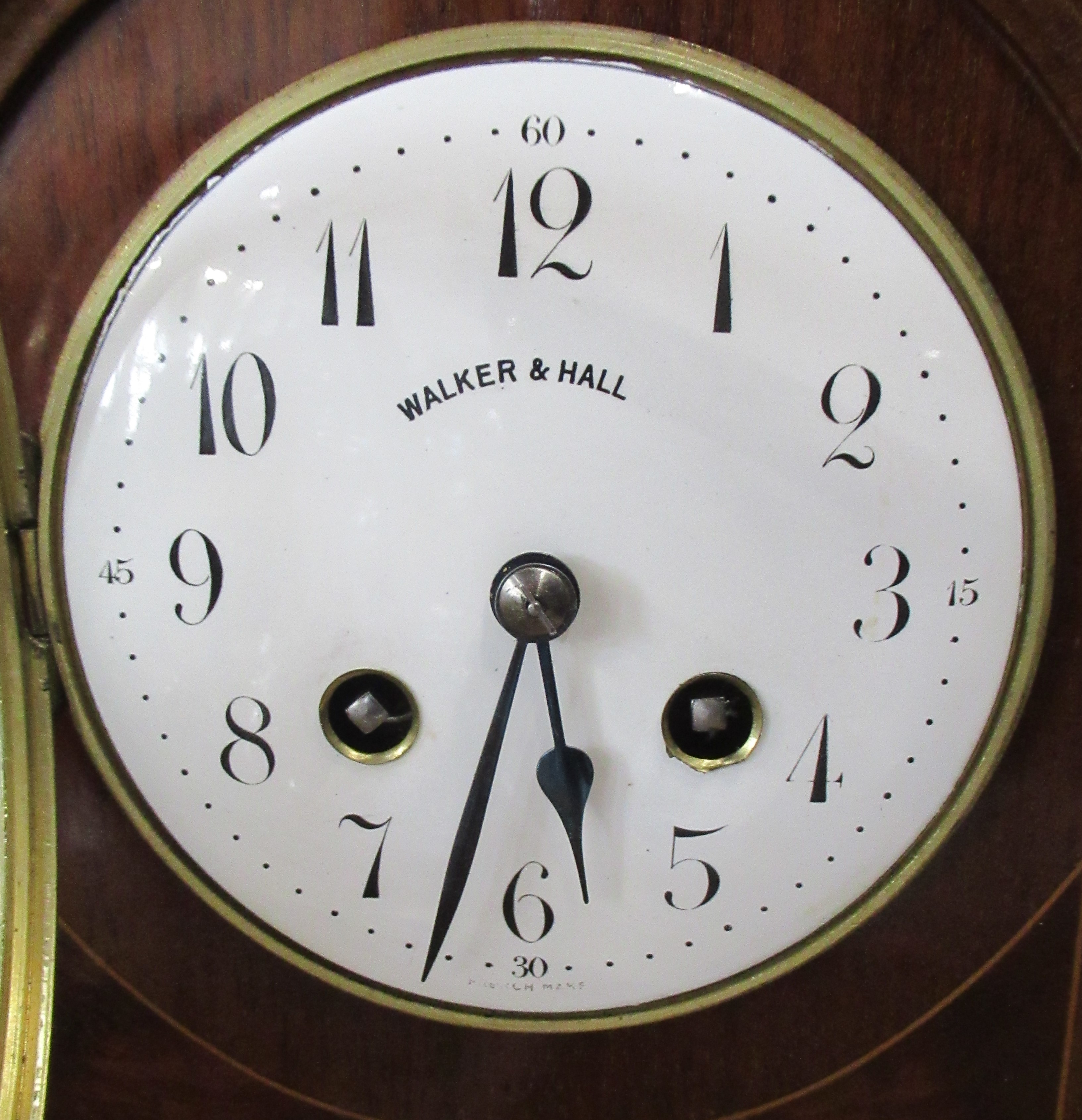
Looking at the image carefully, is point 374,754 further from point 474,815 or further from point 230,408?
point 230,408

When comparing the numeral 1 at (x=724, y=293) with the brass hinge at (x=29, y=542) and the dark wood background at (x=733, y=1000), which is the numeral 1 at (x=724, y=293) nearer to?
the dark wood background at (x=733, y=1000)

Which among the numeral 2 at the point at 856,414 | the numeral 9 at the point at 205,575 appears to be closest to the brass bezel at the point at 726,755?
the numeral 2 at the point at 856,414

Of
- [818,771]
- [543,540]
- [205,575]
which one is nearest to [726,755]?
[818,771]

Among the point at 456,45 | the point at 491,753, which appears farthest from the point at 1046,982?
the point at 456,45

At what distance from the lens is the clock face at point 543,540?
47cm

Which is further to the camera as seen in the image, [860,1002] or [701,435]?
[860,1002]

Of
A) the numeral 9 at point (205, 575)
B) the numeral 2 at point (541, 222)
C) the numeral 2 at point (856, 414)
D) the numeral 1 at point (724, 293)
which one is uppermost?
the numeral 2 at point (541, 222)

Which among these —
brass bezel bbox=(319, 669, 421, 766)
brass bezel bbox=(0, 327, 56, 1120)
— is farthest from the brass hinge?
brass bezel bbox=(319, 669, 421, 766)

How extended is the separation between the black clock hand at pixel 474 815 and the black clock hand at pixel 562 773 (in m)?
0.02

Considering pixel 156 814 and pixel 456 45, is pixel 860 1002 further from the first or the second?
pixel 456 45

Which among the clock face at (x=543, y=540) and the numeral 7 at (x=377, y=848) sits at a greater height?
the clock face at (x=543, y=540)

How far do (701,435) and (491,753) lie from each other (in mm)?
204

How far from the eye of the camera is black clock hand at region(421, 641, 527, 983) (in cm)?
51

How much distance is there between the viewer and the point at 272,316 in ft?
1.58
